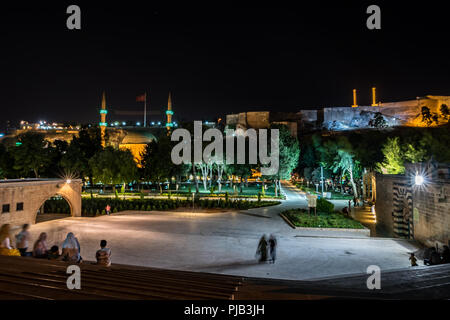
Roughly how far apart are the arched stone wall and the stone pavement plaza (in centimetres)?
97

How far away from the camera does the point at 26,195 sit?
16.8 meters

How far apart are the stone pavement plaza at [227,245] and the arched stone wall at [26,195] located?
3.18 feet

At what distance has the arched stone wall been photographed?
51.4ft

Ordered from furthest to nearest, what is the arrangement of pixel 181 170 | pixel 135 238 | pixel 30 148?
pixel 181 170 < pixel 30 148 < pixel 135 238

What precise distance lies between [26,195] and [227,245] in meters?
12.5

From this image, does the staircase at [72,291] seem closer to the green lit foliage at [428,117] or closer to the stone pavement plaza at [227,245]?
the stone pavement plaza at [227,245]

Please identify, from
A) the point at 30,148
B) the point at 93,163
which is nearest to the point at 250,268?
the point at 93,163

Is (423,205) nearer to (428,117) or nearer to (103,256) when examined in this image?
(103,256)

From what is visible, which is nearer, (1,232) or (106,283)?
(106,283)

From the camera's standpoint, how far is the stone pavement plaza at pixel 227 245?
10.0m

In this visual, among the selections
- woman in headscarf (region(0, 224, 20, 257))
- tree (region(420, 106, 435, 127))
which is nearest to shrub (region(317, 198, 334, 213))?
Answer: woman in headscarf (region(0, 224, 20, 257))
